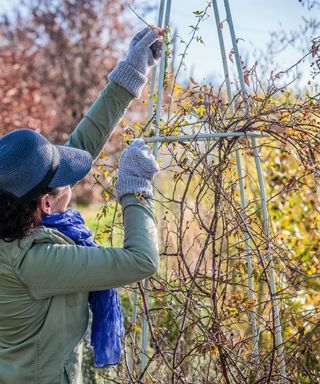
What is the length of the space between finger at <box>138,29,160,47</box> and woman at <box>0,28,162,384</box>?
48 centimetres

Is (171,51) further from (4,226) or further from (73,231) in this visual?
(4,226)

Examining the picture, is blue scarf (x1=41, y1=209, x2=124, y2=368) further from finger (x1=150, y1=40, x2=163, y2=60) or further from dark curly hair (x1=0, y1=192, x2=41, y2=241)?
finger (x1=150, y1=40, x2=163, y2=60)

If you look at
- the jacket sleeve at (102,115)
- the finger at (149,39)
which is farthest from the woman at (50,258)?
the finger at (149,39)

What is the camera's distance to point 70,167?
1.79 meters

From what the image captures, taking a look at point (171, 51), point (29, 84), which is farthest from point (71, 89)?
point (171, 51)

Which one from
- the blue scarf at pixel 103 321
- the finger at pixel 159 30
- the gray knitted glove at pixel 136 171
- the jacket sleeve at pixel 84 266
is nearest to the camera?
the jacket sleeve at pixel 84 266

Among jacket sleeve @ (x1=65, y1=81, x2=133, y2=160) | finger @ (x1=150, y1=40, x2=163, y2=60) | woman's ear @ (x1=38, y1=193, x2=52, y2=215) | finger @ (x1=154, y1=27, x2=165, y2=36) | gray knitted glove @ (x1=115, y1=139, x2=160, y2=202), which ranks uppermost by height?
finger @ (x1=150, y1=40, x2=163, y2=60)

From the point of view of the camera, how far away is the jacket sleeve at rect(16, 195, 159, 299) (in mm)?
1649

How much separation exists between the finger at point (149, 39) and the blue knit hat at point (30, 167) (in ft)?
1.82

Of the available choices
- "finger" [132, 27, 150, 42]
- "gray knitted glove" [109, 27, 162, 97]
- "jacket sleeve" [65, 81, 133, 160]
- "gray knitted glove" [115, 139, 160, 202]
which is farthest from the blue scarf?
"finger" [132, 27, 150, 42]

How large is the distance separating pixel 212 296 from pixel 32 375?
653mm

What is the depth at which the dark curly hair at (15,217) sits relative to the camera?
65.6 inches

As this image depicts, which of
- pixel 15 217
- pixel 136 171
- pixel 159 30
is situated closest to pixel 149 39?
pixel 159 30

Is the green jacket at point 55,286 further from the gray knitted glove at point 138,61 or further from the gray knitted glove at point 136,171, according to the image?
the gray knitted glove at point 138,61
